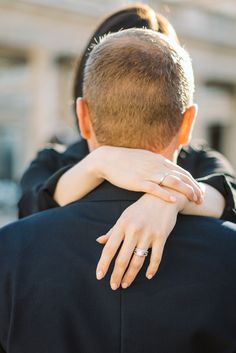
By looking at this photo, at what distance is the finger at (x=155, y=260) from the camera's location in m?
1.78

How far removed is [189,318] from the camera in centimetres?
179

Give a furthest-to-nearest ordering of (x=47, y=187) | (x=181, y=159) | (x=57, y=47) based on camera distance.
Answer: (x=57, y=47)
(x=181, y=159)
(x=47, y=187)

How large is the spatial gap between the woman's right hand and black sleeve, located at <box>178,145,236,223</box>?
0.25 metres

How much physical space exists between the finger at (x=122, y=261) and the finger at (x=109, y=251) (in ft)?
0.05

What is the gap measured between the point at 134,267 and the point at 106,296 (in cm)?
10

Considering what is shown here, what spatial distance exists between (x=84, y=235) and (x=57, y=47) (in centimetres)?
2090

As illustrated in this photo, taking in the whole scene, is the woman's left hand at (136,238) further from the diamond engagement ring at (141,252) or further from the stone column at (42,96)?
the stone column at (42,96)

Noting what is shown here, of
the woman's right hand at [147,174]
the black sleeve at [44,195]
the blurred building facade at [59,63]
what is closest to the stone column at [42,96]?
the blurred building facade at [59,63]

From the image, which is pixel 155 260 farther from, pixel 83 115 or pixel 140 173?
pixel 83 115

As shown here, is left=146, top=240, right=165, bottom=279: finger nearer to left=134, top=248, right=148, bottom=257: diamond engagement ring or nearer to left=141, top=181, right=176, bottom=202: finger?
left=134, top=248, right=148, bottom=257: diamond engagement ring

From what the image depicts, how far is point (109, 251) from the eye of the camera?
1798mm

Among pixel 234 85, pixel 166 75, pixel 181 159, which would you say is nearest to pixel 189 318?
pixel 166 75

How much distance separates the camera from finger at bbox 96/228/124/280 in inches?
70.4

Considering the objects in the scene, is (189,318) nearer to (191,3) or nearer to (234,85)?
(191,3)
